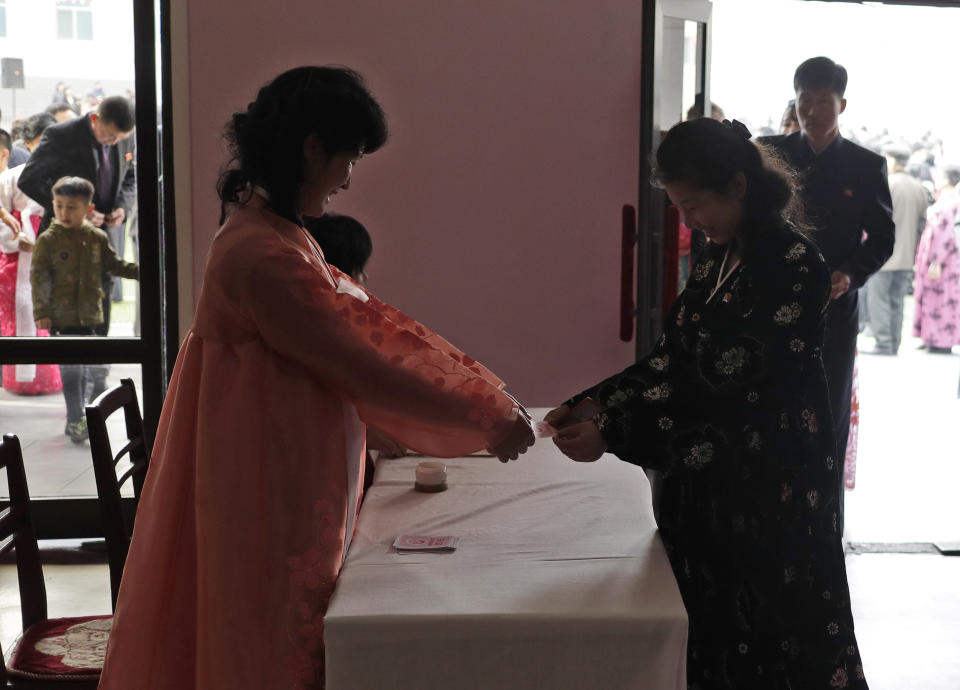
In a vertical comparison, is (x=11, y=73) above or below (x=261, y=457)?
above

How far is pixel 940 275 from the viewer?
7.09m

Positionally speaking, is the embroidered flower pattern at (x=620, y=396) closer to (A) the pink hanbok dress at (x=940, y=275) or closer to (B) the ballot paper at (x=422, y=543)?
(B) the ballot paper at (x=422, y=543)

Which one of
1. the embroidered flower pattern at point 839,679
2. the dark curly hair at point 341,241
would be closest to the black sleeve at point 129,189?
the dark curly hair at point 341,241

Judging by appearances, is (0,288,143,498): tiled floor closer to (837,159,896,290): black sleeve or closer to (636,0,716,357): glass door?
(636,0,716,357): glass door

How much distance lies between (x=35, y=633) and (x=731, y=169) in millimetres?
1557

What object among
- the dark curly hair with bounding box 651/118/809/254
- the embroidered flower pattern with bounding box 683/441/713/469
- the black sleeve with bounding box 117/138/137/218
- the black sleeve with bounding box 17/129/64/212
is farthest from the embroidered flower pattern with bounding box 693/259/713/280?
the black sleeve with bounding box 17/129/64/212

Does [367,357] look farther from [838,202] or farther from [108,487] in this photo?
[838,202]

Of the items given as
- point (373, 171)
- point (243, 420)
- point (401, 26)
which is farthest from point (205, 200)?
point (243, 420)

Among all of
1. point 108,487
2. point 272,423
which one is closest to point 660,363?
point 272,423

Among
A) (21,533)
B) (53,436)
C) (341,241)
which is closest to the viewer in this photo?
(21,533)

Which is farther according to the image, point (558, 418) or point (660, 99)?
point (660, 99)

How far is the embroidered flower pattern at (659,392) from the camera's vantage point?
1.54 m

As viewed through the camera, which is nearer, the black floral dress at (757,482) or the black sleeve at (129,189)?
the black floral dress at (757,482)

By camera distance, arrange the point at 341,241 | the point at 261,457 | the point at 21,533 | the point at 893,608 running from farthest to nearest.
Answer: the point at 893,608 → the point at 341,241 → the point at 21,533 → the point at 261,457
